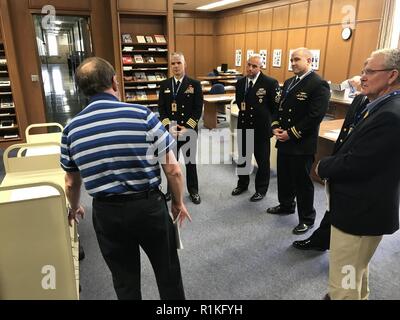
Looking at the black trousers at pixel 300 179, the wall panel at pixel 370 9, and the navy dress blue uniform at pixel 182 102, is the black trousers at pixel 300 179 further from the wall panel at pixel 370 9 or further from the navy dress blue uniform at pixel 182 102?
the wall panel at pixel 370 9

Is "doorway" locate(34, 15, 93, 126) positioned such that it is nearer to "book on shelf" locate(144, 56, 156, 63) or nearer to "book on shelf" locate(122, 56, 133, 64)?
"book on shelf" locate(122, 56, 133, 64)

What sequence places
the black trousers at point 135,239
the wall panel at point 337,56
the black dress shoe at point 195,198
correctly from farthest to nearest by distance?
the wall panel at point 337,56 → the black dress shoe at point 195,198 → the black trousers at point 135,239

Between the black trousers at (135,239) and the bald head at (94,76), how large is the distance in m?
0.50

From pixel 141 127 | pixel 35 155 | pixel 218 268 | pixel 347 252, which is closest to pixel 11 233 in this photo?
pixel 141 127

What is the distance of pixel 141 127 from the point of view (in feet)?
4.36

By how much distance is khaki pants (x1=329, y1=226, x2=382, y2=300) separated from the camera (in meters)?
1.63

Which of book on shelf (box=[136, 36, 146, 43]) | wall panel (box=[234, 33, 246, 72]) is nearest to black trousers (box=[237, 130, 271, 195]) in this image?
book on shelf (box=[136, 36, 146, 43])

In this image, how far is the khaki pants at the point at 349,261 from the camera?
1634 millimetres

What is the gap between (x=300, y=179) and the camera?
2.73m

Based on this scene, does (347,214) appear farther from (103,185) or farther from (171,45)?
(171,45)

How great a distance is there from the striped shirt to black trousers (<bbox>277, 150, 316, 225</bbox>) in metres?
1.64

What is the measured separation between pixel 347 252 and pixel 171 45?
17.4ft

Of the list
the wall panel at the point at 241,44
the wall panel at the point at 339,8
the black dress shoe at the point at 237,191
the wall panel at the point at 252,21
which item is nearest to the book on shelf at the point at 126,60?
the black dress shoe at the point at 237,191

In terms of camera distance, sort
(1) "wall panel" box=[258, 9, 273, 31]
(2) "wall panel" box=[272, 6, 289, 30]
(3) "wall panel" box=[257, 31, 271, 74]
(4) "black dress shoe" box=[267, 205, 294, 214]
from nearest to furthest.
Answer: (4) "black dress shoe" box=[267, 205, 294, 214] → (2) "wall panel" box=[272, 6, 289, 30] → (1) "wall panel" box=[258, 9, 273, 31] → (3) "wall panel" box=[257, 31, 271, 74]
